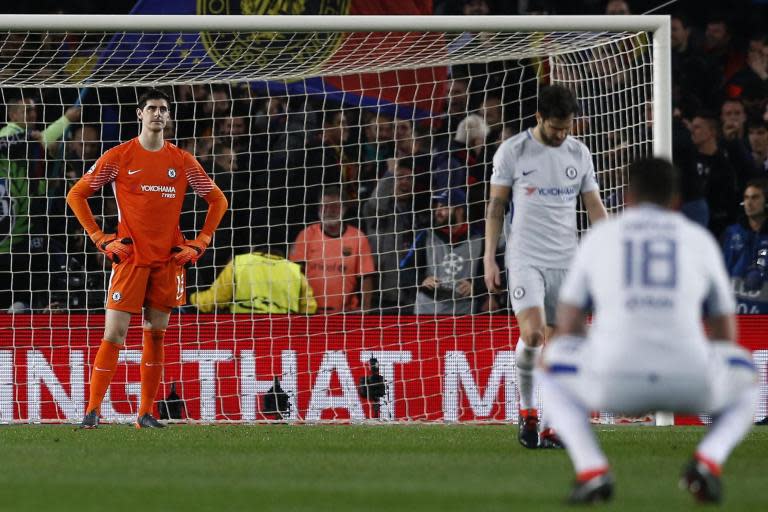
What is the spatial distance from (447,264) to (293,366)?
5.41ft

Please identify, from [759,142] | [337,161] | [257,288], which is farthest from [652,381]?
[759,142]

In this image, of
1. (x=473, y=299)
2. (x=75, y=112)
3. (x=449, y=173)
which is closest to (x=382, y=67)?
(x=449, y=173)

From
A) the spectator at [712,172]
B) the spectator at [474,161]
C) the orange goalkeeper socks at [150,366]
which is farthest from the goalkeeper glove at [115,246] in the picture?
the spectator at [712,172]

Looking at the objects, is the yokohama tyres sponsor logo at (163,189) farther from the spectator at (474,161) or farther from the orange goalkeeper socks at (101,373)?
the spectator at (474,161)

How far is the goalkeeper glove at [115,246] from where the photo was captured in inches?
383

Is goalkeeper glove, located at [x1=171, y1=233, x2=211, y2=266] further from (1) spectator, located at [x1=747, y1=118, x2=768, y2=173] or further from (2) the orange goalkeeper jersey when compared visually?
(1) spectator, located at [x1=747, y1=118, x2=768, y2=173]

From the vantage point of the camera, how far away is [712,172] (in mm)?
13469

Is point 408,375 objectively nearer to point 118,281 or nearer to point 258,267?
point 258,267

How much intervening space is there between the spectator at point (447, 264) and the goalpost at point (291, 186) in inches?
3.3

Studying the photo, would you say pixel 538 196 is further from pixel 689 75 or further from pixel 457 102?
pixel 689 75

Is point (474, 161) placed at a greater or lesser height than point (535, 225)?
greater

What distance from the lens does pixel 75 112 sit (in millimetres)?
12484

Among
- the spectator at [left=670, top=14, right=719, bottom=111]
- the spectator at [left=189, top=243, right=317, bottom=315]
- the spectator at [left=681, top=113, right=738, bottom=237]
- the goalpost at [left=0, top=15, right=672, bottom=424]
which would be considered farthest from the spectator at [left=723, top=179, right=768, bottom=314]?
the spectator at [left=189, top=243, right=317, bottom=315]

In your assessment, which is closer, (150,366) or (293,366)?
(150,366)
